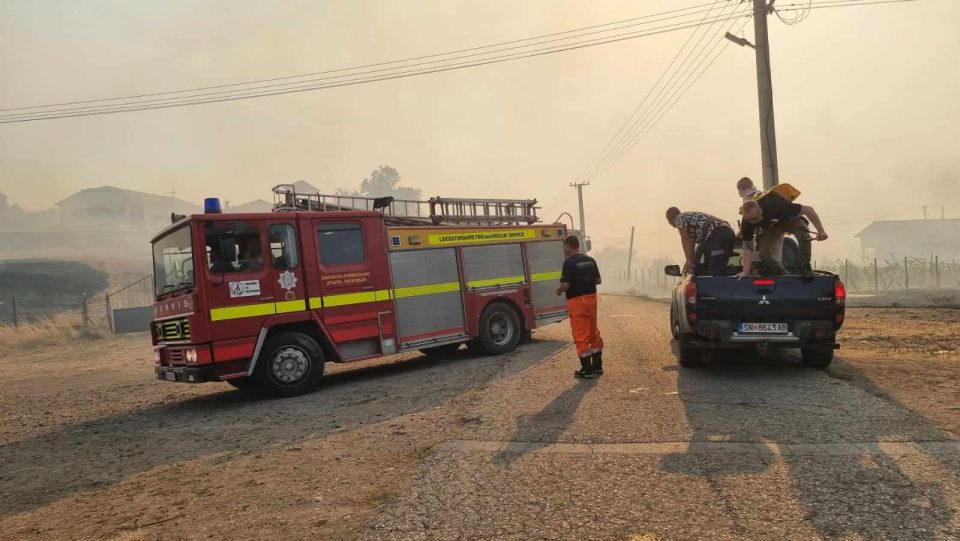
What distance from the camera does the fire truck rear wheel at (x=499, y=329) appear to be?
378 inches

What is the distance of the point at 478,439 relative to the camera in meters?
4.56

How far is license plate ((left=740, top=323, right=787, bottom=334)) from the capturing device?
20.5ft

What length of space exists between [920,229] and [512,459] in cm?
8393

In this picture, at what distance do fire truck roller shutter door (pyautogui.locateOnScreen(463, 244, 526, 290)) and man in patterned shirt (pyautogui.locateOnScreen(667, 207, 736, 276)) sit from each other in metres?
3.41

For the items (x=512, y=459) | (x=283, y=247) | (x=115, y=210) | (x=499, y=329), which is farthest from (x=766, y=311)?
(x=115, y=210)

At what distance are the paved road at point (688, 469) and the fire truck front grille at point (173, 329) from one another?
3.73m

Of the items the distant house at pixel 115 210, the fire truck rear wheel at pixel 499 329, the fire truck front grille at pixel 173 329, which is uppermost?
the distant house at pixel 115 210

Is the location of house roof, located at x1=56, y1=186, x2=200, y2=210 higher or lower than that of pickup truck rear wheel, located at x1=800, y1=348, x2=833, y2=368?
higher

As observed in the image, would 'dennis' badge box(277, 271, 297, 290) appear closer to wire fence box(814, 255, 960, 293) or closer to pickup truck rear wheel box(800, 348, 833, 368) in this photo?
pickup truck rear wheel box(800, 348, 833, 368)

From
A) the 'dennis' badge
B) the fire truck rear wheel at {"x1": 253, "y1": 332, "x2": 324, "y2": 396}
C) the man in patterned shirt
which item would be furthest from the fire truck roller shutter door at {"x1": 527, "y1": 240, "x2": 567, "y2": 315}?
the 'dennis' badge

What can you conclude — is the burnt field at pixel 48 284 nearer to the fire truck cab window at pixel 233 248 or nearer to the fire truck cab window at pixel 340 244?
the fire truck cab window at pixel 233 248

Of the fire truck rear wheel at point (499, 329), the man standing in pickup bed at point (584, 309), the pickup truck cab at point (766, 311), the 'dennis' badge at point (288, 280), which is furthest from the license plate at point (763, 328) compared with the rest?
the 'dennis' badge at point (288, 280)

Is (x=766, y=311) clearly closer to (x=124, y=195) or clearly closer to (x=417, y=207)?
(x=417, y=207)

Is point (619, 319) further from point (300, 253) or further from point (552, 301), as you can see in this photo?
point (300, 253)
